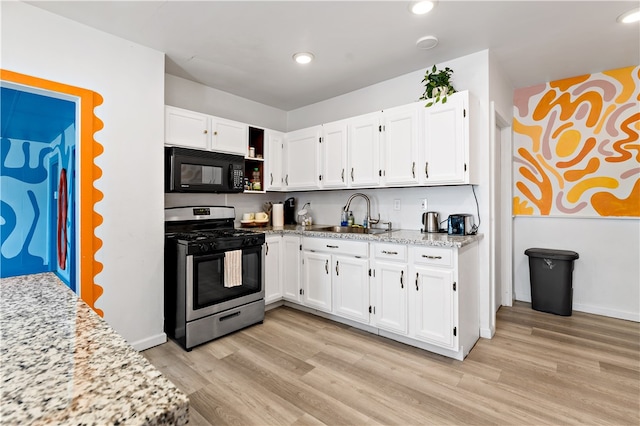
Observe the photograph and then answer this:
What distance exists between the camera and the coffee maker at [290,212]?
433 cm

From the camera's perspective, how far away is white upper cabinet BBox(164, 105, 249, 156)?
2.91m

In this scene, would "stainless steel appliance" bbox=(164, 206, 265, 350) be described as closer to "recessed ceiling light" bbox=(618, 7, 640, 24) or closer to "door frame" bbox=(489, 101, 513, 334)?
"door frame" bbox=(489, 101, 513, 334)

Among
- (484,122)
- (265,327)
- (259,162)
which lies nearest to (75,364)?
(265,327)

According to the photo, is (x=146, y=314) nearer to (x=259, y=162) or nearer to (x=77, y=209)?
(x=77, y=209)

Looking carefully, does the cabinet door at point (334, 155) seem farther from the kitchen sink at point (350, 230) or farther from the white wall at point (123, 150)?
the white wall at point (123, 150)

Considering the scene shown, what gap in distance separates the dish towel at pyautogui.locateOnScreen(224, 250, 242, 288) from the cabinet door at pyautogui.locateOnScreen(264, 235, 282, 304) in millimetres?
475

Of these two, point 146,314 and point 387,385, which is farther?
point 146,314

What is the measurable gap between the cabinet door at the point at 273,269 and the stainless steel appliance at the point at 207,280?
→ 0.21 metres

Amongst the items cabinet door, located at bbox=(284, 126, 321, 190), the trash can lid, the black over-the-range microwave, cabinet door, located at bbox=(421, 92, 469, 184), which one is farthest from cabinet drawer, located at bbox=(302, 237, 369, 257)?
the trash can lid

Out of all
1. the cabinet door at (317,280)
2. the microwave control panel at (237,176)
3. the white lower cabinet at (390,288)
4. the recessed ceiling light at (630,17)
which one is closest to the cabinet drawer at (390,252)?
the white lower cabinet at (390,288)

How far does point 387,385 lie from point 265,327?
139 cm

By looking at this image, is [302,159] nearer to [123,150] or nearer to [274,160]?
[274,160]

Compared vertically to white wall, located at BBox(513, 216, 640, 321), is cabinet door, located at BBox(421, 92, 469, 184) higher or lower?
higher

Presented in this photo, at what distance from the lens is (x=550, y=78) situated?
3428 mm
